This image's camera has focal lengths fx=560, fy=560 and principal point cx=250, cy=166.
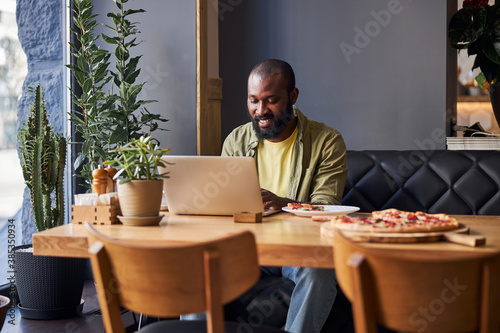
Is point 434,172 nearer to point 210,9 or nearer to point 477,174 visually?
point 477,174

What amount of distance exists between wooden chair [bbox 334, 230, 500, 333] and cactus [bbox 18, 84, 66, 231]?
7.27 ft

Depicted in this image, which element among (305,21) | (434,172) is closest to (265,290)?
(434,172)

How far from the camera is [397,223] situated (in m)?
1.54

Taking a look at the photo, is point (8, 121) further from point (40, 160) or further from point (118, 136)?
point (118, 136)

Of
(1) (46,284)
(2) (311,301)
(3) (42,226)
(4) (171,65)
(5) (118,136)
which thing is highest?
(4) (171,65)

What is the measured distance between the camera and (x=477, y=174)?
9.00 ft

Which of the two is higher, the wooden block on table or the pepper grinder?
the pepper grinder

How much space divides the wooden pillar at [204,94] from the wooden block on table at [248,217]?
1.50 meters

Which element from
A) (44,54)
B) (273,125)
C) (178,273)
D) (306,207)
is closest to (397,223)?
(306,207)

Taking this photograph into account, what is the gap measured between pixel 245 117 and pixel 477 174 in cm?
155

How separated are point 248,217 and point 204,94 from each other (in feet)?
5.43

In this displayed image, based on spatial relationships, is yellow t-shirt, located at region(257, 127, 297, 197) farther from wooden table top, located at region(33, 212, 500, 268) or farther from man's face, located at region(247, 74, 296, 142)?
wooden table top, located at region(33, 212, 500, 268)

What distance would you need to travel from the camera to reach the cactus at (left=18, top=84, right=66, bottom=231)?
2941mm

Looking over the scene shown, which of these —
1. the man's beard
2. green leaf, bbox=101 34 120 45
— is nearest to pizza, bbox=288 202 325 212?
the man's beard
